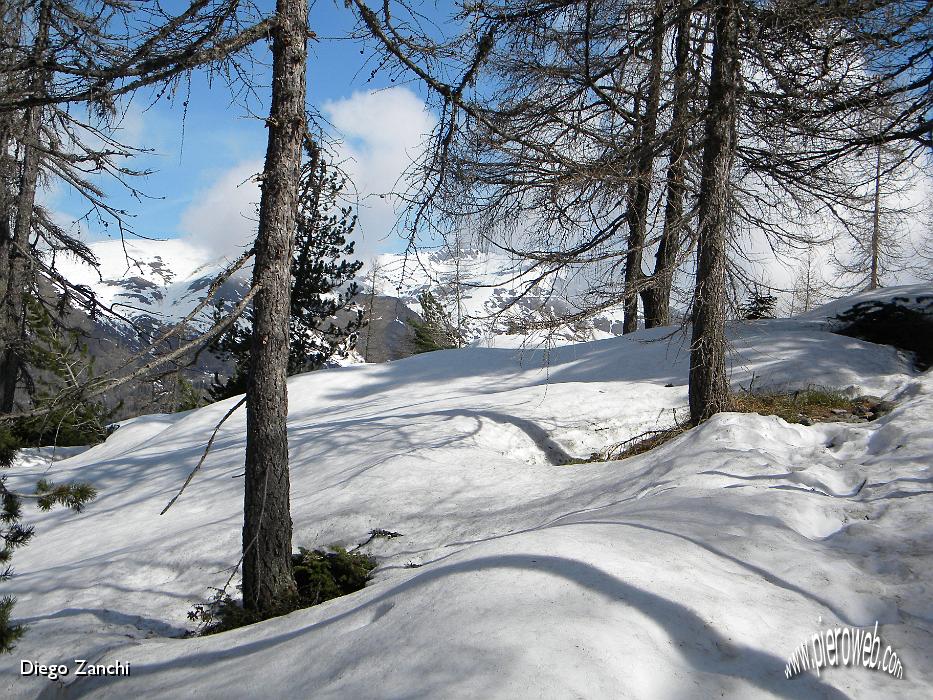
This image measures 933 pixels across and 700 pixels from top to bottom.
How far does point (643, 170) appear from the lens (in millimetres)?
6730

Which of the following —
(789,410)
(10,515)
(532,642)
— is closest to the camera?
(532,642)

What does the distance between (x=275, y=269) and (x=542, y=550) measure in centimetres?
248

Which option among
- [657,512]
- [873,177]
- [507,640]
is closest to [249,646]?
[507,640]

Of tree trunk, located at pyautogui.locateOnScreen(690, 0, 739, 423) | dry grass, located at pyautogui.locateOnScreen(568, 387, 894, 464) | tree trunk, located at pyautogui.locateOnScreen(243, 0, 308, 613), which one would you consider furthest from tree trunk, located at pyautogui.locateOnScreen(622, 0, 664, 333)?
tree trunk, located at pyautogui.locateOnScreen(243, 0, 308, 613)

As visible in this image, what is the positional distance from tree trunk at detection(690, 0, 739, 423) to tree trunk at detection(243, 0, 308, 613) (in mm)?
3813

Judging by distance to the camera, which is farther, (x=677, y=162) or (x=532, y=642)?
(x=677, y=162)

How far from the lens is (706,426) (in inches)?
215

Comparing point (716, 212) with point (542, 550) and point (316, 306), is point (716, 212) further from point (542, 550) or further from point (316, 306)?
point (316, 306)

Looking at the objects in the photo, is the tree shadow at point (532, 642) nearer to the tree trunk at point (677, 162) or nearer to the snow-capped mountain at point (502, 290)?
the snow-capped mountain at point (502, 290)

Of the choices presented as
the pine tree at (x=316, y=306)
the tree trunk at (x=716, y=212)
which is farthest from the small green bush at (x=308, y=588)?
the pine tree at (x=316, y=306)

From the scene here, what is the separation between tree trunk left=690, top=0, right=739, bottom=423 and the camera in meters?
5.91

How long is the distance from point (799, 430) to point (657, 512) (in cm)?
239

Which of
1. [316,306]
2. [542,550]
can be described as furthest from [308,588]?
[316,306]

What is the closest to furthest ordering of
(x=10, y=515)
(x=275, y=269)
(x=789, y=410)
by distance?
(x=10, y=515) < (x=275, y=269) < (x=789, y=410)
